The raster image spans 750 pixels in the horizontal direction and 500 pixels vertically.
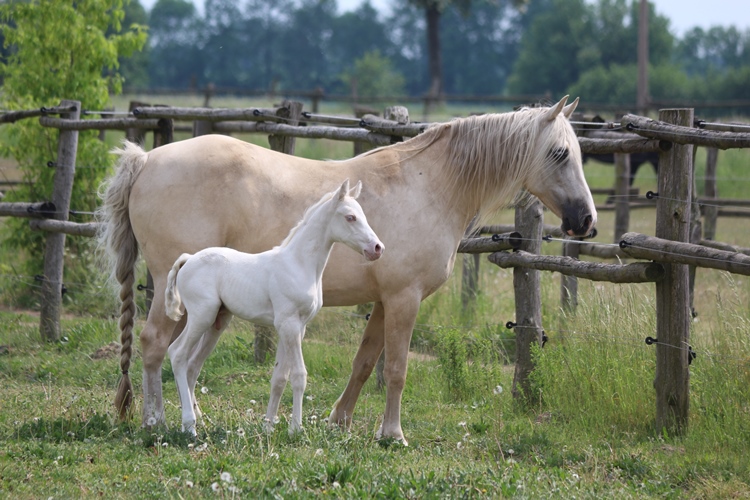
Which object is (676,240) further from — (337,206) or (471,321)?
(471,321)

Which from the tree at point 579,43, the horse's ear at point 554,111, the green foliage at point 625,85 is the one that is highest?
the tree at point 579,43

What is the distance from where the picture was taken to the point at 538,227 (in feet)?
18.7

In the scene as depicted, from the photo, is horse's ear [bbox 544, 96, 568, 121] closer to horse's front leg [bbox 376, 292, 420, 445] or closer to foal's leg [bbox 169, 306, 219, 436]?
horse's front leg [bbox 376, 292, 420, 445]

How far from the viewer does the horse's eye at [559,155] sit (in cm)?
485

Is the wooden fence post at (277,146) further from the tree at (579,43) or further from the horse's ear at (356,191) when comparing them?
the tree at (579,43)

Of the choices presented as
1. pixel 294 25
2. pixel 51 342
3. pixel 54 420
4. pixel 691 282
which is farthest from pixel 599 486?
pixel 294 25

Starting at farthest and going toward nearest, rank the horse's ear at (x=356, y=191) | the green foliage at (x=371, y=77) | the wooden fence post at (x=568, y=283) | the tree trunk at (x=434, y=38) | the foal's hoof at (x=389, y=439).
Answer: the green foliage at (x=371, y=77), the tree trunk at (x=434, y=38), the wooden fence post at (x=568, y=283), the foal's hoof at (x=389, y=439), the horse's ear at (x=356, y=191)

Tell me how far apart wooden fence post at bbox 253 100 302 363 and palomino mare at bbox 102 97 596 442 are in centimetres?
179

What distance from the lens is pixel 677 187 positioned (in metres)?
4.82

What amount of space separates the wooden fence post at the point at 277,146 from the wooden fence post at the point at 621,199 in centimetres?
399

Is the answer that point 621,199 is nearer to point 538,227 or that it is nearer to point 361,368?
point 538,227

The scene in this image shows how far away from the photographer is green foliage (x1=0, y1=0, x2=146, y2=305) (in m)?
8.63

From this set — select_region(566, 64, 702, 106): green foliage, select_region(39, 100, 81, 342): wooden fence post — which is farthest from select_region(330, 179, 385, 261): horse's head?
select_region(566, 64, 702, 106): green foliage

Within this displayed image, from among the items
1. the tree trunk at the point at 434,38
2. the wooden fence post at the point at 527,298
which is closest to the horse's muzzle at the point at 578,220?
the wooden fence post at the point at 527,298
